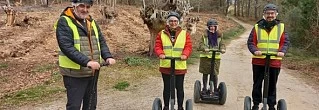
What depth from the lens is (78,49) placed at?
187 inches

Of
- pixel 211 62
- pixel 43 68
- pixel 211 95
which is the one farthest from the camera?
pixel 43 68

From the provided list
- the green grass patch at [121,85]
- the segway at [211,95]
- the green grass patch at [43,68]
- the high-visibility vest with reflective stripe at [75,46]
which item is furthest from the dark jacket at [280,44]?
the green grass patch at [43,68]

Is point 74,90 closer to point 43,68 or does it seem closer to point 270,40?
point 270,40

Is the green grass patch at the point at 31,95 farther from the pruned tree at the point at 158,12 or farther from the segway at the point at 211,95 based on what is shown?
the pruned tree at the point at 158,12

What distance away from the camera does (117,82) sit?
10789 mm

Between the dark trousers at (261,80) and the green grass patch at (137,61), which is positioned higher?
the dark trousers at (261,80)

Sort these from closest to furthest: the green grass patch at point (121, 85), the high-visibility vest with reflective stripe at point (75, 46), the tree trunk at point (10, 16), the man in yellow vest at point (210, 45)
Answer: the high-visibility vest with reflective stripe at point (75, 46)
the man in yellow vest at point (210, 45)
the green grass patch at point (121, 85)
the tree trunk at point (10, 16)

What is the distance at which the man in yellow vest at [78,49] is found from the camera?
4652 mm

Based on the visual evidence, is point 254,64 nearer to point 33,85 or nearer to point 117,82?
point 117,82

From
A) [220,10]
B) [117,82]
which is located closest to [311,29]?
[117,82]

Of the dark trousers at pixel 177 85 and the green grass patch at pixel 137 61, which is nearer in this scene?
the dark trousers at pixel 177 85

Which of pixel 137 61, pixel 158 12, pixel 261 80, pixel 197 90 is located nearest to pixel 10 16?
pixel 137 61

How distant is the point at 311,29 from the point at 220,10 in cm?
5042

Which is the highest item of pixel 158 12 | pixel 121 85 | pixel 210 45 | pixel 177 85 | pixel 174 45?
pixel 158 12
